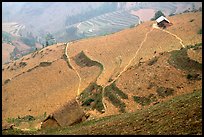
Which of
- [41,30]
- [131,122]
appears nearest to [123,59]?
[131,122]

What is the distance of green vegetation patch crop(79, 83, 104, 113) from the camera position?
33031mm

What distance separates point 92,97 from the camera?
119 ft

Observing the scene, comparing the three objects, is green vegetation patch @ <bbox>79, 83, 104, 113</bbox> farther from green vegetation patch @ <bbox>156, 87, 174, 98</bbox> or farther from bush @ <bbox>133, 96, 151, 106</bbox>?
green vegetation patch @ <bbox>156, 87, 174, 98</bbox>

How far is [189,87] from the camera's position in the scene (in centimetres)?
3225

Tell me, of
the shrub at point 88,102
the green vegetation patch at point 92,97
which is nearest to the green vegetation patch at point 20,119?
the green vegetation patch at point 92,97

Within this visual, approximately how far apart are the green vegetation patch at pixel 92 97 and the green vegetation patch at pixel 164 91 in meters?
5.83

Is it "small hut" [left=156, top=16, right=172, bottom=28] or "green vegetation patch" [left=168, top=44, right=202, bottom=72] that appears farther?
"small hut" [left=156, top=16, right=172, bottom=28]

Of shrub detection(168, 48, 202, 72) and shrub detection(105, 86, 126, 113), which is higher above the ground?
shrub detection(168, 48, 202, 72)

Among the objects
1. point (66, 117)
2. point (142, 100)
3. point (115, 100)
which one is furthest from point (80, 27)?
point (66, 117)

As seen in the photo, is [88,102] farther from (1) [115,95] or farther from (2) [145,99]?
(2) [145,99]

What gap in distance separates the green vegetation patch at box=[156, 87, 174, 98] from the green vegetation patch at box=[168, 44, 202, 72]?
12.2 feet

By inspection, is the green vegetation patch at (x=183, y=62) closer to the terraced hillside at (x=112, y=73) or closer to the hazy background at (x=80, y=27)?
the terraced hillside at (x=112, y=73)

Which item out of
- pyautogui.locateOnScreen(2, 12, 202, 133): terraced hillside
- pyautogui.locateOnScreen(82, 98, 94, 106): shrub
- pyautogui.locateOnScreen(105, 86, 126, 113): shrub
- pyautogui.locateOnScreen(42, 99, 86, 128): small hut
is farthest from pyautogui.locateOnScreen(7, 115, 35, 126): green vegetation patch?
pyautogui.locateOnScreen(42, 99, 86, 128): small hut

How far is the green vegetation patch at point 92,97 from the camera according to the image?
108ft
